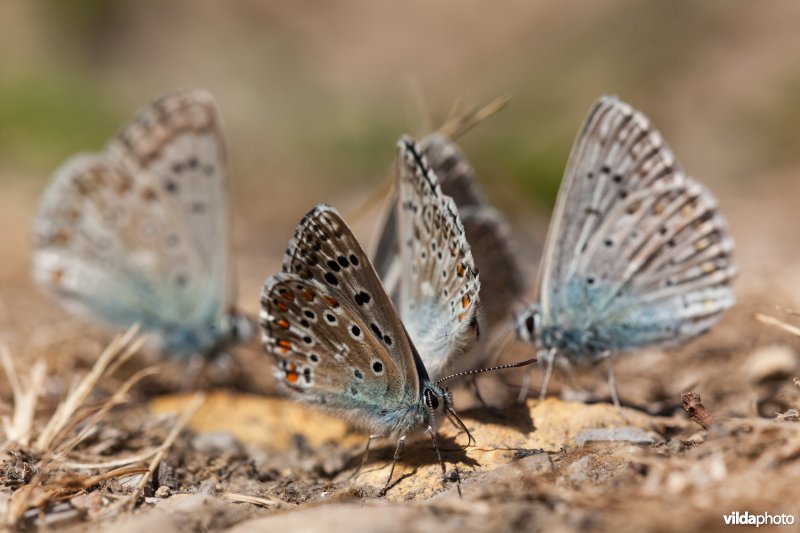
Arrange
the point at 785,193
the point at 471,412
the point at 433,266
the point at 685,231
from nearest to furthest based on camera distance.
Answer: the point at 433,266 → the point at 471,412 → the point at 685,231 → the point at 785,193

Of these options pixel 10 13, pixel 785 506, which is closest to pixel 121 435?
pixel 785 506

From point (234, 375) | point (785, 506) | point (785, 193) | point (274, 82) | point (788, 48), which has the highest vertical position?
point (274, 82)

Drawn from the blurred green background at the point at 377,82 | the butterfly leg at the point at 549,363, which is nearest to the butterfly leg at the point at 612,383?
the butterfly leg at the point at 549,363

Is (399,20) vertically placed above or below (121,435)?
above

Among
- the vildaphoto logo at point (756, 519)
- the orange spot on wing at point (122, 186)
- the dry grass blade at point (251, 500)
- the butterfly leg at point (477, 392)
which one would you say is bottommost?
the vildaphoto logo at point (756, 519)

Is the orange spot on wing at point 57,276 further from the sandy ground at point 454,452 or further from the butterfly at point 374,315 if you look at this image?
the butterfly at point 374,315

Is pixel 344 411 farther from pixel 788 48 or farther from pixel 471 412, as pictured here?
pixel 788 48

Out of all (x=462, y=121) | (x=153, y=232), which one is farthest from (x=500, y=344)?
(x=153, y=232)
